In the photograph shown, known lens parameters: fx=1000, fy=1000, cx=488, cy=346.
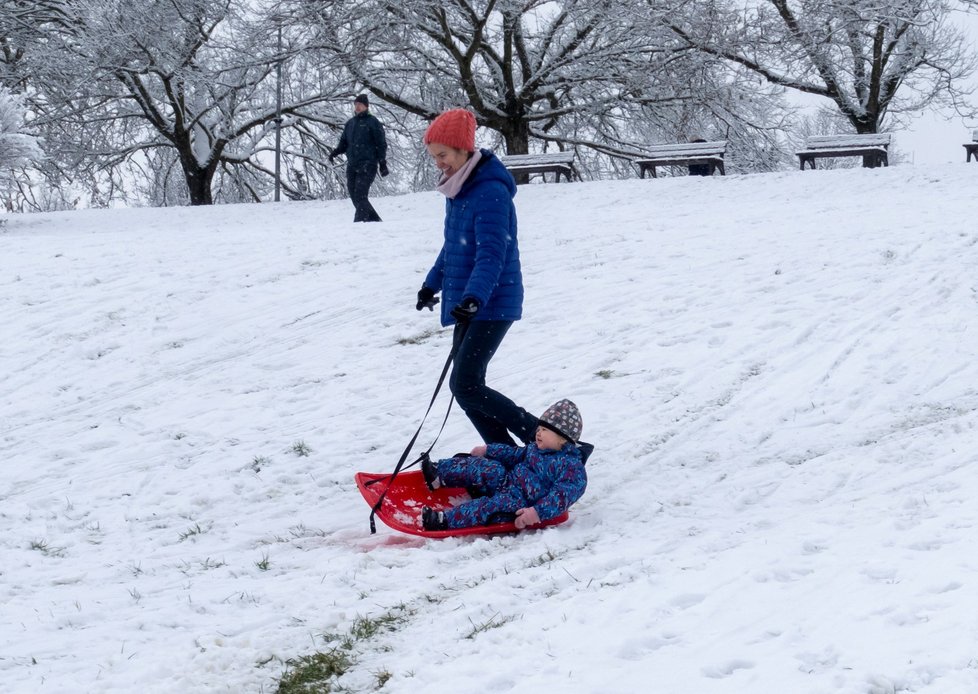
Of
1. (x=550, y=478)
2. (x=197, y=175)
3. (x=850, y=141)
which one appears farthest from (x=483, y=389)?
(x=197, y=175)

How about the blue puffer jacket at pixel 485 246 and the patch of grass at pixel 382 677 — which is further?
the blue puffer jacket at pixel 485 246

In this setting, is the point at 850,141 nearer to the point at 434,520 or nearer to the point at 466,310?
the point at 466,310

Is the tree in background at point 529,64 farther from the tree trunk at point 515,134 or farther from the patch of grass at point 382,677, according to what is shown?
the patch of grass at point 382,677

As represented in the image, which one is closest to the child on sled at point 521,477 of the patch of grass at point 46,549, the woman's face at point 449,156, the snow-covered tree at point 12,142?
the woman's face at point 449,156

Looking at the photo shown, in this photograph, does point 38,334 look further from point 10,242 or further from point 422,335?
point 10,242

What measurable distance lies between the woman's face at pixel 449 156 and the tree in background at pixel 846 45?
52.2 ft

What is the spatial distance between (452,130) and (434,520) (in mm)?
1761

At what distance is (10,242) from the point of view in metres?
12.5

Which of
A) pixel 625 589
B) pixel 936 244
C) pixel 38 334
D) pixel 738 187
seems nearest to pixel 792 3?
pixel 738 187

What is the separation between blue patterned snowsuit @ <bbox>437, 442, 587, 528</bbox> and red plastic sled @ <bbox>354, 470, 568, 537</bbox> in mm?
57

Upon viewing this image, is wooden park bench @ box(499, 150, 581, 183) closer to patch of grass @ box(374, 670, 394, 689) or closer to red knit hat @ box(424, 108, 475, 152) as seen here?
red knit hat @ box(424, 108, 475, 152)

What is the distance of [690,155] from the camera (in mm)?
17406

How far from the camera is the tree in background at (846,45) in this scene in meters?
19.5

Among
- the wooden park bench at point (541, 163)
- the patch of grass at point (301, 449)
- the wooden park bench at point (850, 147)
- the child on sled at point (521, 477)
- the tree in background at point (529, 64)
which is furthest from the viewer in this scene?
the tree in background at point (529, 64)
